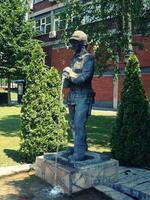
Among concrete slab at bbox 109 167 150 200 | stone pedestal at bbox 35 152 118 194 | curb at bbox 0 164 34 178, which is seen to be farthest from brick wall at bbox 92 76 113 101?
stone pedestal at bbox 35 152 118 194

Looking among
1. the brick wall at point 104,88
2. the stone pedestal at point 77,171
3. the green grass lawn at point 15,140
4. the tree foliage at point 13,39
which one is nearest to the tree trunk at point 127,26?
the green grass lawn at point 15,140

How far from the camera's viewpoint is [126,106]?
9828 millimetres

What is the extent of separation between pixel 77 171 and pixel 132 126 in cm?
253

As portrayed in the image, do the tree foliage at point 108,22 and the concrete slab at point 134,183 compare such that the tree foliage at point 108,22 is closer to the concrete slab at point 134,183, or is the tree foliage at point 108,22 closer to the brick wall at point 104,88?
the concrete slab at point 134,183

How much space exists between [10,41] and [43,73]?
73.8 ft

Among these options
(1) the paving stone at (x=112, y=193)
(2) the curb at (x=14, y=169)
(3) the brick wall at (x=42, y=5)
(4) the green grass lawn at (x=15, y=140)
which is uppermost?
(3) the brick wall at (x=42, y=5)

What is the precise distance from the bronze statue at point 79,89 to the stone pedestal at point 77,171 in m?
0.29

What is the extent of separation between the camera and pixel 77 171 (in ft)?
24.9

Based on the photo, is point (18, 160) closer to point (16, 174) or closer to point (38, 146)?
point (38, 146)

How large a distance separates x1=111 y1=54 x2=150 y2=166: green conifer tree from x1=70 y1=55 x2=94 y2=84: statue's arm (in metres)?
2.18

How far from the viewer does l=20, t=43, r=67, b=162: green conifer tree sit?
10172mm

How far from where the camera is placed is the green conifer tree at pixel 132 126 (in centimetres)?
949

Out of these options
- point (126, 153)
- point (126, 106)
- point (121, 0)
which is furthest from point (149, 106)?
point (121, 0)

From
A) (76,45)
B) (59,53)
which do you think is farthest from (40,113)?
(59,53)
